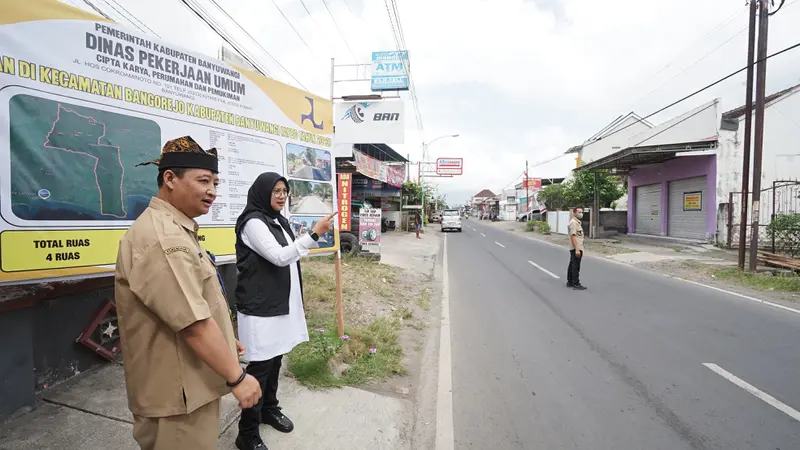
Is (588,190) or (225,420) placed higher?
(588,190)

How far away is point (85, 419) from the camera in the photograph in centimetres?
272

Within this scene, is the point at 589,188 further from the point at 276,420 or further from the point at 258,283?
the point at 258,283

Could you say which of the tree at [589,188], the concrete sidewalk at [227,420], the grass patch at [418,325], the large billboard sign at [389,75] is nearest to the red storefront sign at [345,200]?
the grass patch at [418,325]

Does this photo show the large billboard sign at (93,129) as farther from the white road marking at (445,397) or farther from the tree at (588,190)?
the tree at (588,190)

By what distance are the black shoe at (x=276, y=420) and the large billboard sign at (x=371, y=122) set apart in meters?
15.1

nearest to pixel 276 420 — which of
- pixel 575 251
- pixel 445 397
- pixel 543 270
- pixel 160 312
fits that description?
pixel 445 397

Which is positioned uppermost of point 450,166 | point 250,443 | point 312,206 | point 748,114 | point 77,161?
point 450,166

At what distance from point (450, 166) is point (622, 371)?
3566cm

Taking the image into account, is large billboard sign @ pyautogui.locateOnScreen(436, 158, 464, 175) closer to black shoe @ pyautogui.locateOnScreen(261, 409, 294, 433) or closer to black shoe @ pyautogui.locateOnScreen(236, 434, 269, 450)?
black shoe @ pyautogui.locateOnScreen(261, 409, 294, 433)

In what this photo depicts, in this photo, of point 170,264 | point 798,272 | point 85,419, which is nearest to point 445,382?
point 85,419

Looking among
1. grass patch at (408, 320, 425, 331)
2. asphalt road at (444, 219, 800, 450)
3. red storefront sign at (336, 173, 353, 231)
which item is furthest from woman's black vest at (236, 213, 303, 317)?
red storefront sign at (336, 173, 353, 231)

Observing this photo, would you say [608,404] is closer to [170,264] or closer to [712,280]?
[170,264]

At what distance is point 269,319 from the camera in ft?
8.57

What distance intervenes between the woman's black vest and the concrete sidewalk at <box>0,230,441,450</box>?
931 mm
